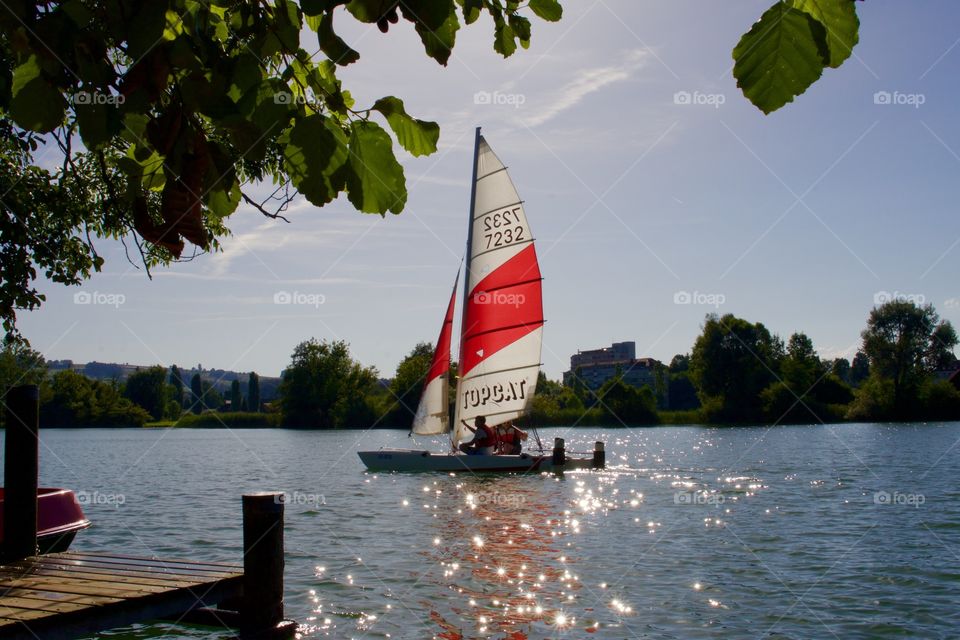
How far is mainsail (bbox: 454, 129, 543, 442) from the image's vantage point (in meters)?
31.2

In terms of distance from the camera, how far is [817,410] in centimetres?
9131

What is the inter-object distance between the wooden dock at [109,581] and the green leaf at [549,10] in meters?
6.27

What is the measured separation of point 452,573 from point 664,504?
1151 cm

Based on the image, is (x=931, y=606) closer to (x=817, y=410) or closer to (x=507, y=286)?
(x=507, y=286)

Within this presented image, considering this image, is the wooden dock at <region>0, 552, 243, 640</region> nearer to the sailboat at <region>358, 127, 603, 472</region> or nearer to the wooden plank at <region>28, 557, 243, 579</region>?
the wooden plank at <region>28, 557, 243, 579</region>

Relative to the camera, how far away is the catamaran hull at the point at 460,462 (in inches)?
1167

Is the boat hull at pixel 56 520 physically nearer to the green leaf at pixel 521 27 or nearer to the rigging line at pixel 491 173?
the green leaf at pixel 521 27

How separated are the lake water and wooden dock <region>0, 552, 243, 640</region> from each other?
2.18 metres

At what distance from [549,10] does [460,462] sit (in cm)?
2800

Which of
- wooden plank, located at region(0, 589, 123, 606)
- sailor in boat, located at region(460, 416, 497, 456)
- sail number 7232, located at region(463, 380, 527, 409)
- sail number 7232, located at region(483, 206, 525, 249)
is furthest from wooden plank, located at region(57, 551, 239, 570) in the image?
sail number 7232, located at region(483, 206, 525, 249)

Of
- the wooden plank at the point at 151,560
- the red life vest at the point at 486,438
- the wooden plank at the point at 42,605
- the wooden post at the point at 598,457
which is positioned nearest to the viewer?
the wooden plank at the point at 42,605

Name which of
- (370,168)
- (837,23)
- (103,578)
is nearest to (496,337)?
(103,578)

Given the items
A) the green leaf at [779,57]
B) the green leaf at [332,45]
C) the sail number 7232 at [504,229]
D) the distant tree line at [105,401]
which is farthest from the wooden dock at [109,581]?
the distant tree line at [105,401]

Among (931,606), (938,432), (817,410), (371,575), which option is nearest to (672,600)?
(931,606)
